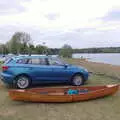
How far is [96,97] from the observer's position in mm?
10961

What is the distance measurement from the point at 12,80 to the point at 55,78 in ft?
6.94

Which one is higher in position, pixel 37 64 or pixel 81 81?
pixel 37 64

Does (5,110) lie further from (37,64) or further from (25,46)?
(25,46)

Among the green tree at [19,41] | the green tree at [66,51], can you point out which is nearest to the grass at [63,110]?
the green tree at [19,41]

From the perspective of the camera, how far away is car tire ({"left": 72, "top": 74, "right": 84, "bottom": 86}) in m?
14.3

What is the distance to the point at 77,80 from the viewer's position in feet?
47.2

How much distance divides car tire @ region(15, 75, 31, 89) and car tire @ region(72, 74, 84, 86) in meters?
2.40

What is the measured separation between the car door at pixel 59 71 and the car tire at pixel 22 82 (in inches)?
51.3

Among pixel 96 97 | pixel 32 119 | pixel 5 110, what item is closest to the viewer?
pixel 32 119

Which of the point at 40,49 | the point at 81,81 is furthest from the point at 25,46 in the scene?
the point at 81,81

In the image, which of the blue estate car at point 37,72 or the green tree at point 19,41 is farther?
the green tree at point 19,41

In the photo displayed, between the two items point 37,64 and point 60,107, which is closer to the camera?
point 60,107

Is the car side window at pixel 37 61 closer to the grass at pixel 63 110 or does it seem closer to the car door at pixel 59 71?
the car door at pixel 59 71

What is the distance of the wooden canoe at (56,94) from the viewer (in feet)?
33.1
